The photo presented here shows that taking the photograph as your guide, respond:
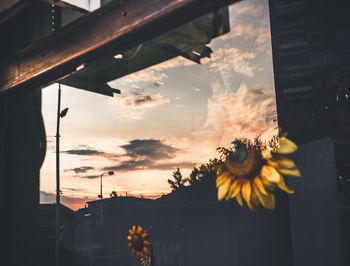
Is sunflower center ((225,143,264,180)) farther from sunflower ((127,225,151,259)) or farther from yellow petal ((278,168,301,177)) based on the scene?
sunflower ((127,225,151,259))

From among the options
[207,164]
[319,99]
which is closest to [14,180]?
[207,164]

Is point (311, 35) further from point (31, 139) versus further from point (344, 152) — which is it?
point (31, 139)

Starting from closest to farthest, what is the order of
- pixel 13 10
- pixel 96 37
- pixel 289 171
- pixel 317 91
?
pixel 289 171 → pixel 96 37 → pixel 13 10 → pixel 317 91

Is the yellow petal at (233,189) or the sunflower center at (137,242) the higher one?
the yellow petal at (233,189)

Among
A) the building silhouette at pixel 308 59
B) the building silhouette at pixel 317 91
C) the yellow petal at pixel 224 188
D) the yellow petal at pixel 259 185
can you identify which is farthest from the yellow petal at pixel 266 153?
the building silhouette at pixel 308 59

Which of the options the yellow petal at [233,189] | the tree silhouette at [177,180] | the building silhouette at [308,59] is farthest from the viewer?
the tree silhouette at [177,180]

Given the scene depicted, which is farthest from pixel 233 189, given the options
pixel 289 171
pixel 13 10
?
pixel 13 10

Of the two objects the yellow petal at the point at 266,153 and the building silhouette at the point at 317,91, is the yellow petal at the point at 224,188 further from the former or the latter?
the building silhouette at the point at 317,91

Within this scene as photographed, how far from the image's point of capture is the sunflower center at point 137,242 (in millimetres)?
2695

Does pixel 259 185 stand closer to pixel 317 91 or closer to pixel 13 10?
pixel 13 10

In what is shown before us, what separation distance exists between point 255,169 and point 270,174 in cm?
9


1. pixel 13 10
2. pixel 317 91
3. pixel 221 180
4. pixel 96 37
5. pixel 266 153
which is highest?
pixel 317 91

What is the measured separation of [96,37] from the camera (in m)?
2.11

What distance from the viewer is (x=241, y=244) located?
60.6 ft
